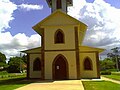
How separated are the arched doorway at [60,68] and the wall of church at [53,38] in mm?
1350

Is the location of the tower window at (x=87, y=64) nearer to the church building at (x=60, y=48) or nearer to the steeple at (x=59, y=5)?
the church building at (x=60, y=48)

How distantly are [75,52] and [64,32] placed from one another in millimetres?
2982

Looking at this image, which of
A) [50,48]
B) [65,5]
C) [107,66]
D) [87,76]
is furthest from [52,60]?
→ [107,66]

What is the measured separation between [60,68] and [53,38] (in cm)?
388

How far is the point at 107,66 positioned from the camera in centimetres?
8425

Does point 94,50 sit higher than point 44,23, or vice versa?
point 44,23

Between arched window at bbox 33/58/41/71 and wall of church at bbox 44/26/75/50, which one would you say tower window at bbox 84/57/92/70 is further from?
arched window at bbox 33/58/41/71

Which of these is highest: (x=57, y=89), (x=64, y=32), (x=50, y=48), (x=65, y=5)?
(x=65, y=5)

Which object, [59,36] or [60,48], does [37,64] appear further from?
[59,36]

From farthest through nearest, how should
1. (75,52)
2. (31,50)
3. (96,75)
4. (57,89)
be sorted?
(31,50), (96,75), (75,52), (57,89)

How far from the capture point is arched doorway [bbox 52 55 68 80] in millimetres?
26703

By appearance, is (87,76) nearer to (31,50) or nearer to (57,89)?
(31,50)

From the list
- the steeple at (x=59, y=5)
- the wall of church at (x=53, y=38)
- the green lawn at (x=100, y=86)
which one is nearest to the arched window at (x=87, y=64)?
the wall of church at (x=53, y=38)

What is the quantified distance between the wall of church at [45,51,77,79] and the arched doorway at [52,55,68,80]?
1.42 ft
